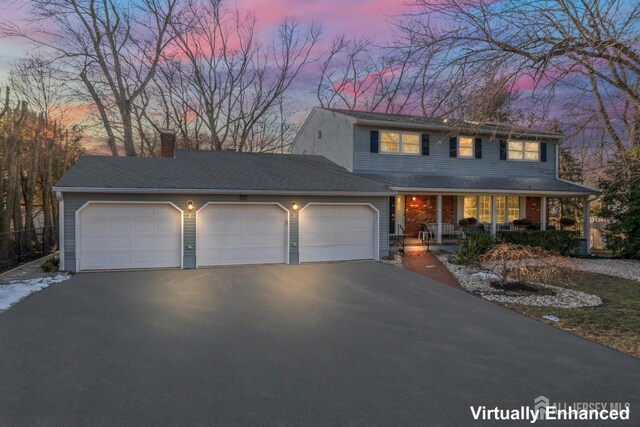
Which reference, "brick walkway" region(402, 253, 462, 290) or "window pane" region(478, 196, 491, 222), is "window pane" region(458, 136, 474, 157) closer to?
"window pane" region(478, 196, 491, 222)

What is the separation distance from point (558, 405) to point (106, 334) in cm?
615

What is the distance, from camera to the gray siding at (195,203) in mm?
10906

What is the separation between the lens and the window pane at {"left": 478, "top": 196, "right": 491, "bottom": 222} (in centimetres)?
1819

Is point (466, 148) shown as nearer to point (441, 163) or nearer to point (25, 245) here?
point (441, 163)

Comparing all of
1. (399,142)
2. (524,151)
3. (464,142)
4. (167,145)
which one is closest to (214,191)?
(167,145)

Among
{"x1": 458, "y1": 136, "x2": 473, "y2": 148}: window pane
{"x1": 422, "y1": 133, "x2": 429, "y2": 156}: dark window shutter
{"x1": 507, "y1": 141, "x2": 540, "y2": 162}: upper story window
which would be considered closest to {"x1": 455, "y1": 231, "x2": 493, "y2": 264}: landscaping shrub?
{"x1": 422, "y1": 133, "x2": 429, "y2": 156}: dark window shutter

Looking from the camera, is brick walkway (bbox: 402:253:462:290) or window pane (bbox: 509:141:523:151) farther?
window pane (bbox: 509:141:523:151)

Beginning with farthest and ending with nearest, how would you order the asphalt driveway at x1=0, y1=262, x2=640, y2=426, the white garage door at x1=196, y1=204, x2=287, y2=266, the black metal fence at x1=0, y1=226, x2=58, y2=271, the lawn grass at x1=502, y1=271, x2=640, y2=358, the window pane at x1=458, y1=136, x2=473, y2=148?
the window pane at x1=458, y1=136, x2=473, y2=148, the black metal fence at x1=0, y1=226, x2=58, y2=271, the white garage door at x1=196, y1=204, x2=287, y2=266, the lawn grass at x1=502, y1=271, x2=640, y2=358, the asphalt driveway at x1=0, y1=262, x2=640, y2=426

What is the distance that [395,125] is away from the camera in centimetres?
1600

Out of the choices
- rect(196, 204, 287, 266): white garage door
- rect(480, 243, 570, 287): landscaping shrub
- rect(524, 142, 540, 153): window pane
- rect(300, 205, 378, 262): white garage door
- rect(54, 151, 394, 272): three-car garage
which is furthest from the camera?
rect(524, 142, 540, 153): window pane

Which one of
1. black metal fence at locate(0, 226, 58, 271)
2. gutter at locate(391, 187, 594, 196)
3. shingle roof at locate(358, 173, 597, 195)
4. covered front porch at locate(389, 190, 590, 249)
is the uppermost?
shingle roof at locate(358, 173, 597, 195)

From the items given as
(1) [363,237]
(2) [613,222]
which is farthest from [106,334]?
(2) [613,222]

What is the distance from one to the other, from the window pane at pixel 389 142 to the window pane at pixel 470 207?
4544mm

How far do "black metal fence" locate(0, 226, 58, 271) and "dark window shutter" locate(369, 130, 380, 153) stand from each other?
1372 cm
